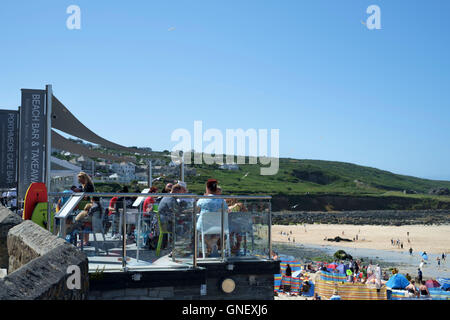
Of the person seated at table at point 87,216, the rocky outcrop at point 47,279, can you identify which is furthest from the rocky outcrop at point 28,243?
the person seated at table at point 87,216

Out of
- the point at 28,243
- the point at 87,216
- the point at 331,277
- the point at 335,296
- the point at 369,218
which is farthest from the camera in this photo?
the point at 369,218

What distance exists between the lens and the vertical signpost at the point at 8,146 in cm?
1378

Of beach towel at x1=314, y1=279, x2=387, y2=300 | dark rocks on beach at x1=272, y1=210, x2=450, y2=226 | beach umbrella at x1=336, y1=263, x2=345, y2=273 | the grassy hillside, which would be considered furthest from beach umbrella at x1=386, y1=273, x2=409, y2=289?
the grassy hillside

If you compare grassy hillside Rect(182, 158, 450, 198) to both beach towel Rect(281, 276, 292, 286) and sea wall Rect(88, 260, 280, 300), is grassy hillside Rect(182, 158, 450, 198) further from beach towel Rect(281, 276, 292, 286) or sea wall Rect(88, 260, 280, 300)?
sea wall Rect(88, 260, 280, 300)

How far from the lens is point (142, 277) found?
7105 mm

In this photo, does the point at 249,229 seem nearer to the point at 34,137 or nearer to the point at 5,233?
the point at 5,233

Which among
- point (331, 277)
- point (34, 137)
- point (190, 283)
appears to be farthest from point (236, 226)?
point (331, 277)

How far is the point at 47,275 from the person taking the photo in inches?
167

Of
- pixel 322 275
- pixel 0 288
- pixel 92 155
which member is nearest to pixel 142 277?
pixel 0 288

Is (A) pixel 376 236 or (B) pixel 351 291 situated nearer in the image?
(B) pixel 351 291

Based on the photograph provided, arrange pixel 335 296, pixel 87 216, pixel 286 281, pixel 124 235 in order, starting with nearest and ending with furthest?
pixel 124 235
pixel 87 216
pixel 335 296
pixel 286 281

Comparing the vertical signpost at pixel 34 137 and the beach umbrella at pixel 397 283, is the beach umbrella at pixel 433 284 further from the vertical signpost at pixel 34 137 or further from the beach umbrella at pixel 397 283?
the vertical signpost at pixel 34 137

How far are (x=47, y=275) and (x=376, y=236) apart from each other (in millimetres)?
73855
